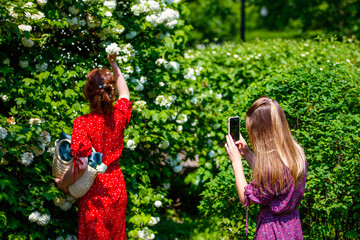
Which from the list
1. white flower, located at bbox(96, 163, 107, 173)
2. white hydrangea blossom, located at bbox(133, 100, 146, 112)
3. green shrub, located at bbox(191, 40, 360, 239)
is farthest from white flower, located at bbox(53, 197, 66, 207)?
green shrub, located at bbox(191, 40, 360, 239)

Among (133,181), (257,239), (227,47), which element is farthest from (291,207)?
(227,47)

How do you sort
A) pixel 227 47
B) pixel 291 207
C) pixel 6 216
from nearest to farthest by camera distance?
1. pixel 291 207
2. pixel 6 216
3. pixel 227 47

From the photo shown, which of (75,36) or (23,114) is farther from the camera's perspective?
(75,36)

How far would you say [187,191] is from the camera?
5355 millimetres

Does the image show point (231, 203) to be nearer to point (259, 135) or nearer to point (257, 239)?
point (257, 239)

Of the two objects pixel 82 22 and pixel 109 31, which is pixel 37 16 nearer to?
pixel 82 22

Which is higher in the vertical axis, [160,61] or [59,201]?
[160,61]

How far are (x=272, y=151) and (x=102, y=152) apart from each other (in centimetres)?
111

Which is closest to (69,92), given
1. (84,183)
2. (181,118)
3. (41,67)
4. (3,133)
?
(41,67)

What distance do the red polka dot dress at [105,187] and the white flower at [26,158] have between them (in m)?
0.49

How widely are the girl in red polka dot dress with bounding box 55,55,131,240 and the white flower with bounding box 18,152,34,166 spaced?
0.27 m

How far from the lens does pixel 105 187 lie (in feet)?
9.27

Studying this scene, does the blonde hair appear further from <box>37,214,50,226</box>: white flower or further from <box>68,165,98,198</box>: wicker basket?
<box>37,214,50,226</box>: white flower

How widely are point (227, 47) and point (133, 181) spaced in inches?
113
